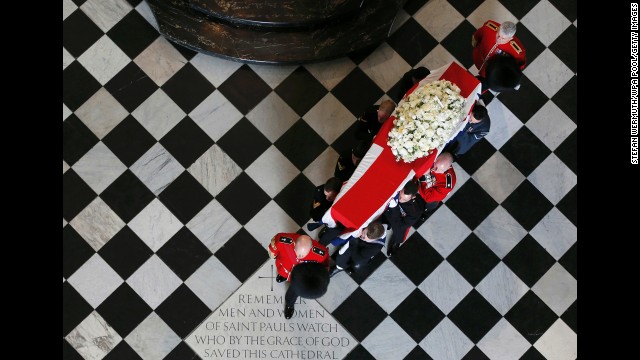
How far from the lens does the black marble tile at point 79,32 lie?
614cm

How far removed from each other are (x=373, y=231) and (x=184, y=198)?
6.21 ft

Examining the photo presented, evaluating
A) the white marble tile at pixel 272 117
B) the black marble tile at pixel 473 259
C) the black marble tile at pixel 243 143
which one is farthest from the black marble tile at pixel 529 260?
the black marble tile at pixel 243 143

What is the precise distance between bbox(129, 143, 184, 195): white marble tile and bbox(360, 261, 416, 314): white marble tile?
6.59 ft

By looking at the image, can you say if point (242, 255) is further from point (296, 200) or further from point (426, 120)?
point (426, 120)

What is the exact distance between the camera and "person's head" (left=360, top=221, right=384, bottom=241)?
510 cm

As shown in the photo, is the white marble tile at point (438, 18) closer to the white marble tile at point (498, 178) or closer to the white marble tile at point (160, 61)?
the white marble tile at point (498, 178)

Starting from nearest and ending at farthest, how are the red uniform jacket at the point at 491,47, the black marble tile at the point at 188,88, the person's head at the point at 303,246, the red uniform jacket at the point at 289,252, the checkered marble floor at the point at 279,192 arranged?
the person's head at the point at 303,246, the red uniform jacket at the point at 289,252, the red uniform jacket at the point at 491,47, the checkered marble floor at the point at 279,192, the black marble tile at the point at 188,88

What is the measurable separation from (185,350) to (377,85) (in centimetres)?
298

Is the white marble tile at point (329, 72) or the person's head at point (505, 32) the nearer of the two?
the person's head at point (505, 32)

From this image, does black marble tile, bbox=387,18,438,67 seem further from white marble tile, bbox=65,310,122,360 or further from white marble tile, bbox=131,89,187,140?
white marble tile, bbox=65,310,122,360

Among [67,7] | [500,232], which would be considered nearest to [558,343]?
[500,232]

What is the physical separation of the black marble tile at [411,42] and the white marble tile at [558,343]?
9.07 ft

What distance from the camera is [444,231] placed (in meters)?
6.05

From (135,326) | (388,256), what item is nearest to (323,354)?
(388,256)
